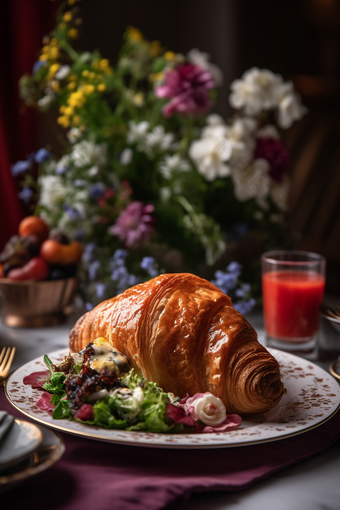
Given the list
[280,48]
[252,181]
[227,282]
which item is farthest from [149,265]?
[280,48]

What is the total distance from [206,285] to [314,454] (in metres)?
0.36

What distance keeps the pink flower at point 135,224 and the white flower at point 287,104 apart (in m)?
0.54

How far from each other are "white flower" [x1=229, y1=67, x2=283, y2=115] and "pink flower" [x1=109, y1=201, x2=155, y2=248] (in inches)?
18.2

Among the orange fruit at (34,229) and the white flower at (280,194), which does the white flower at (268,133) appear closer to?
the white flower at (280,194)

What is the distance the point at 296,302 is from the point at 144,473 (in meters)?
0.74

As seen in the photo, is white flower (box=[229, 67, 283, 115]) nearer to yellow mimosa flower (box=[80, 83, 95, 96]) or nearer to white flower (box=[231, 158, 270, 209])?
white flower (box=[231, 158, 270, 209])

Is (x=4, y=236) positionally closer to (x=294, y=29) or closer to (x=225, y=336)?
(x=225, y=336)

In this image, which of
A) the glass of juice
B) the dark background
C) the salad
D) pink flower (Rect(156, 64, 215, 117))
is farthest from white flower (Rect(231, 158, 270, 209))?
the salad

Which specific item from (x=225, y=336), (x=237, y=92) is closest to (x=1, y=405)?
(x=225, y=336)

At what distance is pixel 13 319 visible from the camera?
5.31 ft

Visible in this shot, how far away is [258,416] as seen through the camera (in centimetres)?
93

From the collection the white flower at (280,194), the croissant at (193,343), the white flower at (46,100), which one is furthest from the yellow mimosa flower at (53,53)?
the croissant at (193,343)

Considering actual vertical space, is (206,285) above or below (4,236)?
above

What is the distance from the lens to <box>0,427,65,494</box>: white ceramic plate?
65 centimetres
